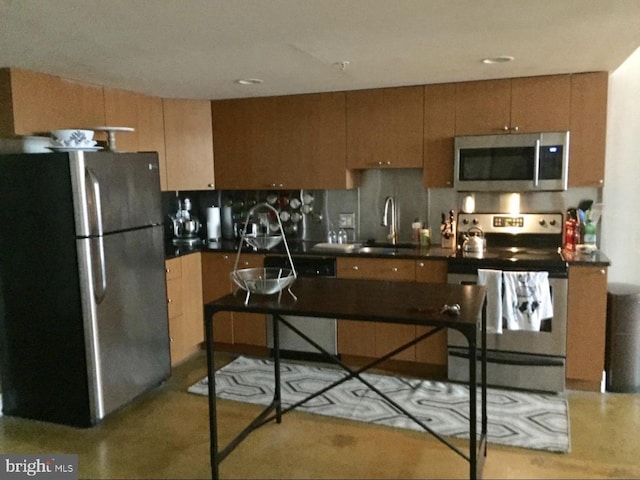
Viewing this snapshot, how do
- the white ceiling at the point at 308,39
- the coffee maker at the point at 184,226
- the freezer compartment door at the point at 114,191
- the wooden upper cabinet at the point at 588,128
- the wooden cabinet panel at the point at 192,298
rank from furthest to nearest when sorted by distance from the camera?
1. the coffee maker at the point at 184,226
2. the wooden cabinet panel at the point at 192,298
3. the wooden upper cabinet at the point at 588,128
4. the freezer compartment door at the point at 114,191
5. the white ceiling at the point at 308,39

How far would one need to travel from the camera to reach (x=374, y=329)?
4.10m

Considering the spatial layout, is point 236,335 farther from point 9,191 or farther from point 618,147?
point 618,147

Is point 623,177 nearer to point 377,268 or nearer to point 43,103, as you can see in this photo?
point 377,268

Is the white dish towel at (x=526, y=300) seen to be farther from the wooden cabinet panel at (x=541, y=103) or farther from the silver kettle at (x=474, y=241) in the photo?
the wooden cabinet panel at (x=541, y=103)

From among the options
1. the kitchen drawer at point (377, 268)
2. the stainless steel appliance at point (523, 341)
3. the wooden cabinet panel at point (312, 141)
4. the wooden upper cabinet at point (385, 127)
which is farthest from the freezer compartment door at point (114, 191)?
the stainless steel appliance at point (523, 341)

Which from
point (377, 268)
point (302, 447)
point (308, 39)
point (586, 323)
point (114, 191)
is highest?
point (308, 39)

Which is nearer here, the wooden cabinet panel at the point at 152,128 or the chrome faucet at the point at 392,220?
the wooden cabinet panel at the point at 152,128

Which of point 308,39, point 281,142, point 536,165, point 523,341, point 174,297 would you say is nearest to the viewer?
point 308,39

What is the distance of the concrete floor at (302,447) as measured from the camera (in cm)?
276

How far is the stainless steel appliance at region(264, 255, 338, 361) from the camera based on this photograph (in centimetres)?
420

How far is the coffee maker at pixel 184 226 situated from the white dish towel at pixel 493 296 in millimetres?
2484

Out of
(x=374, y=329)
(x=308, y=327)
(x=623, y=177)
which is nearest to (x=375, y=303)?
(x=374, y=329)

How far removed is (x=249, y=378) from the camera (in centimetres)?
403

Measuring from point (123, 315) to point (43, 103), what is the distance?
1428 millimetres
